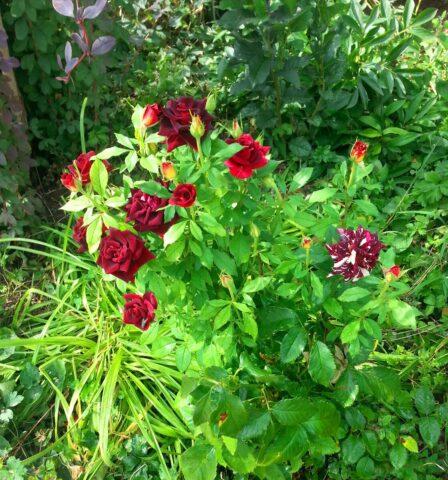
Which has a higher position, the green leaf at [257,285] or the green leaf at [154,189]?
the green leaf at [154,189]

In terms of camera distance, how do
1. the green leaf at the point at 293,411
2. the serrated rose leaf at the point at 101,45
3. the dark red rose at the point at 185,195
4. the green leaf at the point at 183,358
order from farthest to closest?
the serrated rose leaf at the point at 101,45 → the green leaf at the point at 183,358 → the green leaf at the point at 293,411 → the dark red rose at the point at 185,195

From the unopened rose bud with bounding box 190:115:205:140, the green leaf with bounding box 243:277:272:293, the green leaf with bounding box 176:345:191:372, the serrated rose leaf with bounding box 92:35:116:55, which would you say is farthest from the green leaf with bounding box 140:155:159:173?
the serrated rose leaf with bounding box 92:35:116:55

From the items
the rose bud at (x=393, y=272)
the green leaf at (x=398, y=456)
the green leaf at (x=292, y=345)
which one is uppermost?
the rose bud at (x=393, y=272)

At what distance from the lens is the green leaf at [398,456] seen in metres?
1.75

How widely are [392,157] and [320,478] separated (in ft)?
5.10

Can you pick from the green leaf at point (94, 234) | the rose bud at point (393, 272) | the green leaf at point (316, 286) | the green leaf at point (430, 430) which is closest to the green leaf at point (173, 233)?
the green leaf at point (94, 234)

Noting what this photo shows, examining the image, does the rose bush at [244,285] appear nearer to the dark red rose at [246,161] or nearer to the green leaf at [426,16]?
the dark red rose at [246,161]

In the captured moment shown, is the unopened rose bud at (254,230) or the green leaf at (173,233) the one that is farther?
the unopened rose bud at (254,230)

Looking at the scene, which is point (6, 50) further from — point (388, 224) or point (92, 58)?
point (388, 224)

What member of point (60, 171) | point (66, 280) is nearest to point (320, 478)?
point (66, 280)

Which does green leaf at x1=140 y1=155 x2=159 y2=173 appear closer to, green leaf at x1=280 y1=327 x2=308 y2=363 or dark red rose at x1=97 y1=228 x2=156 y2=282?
dark red rose at x1=97 y1=228 x2=156 y2=282

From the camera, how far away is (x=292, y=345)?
5.15 feet

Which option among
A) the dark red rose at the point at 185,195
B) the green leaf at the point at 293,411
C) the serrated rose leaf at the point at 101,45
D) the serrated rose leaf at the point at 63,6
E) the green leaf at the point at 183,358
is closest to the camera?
the dark red rose at the point at 185,195

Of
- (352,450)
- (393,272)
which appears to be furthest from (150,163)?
(352,450)
